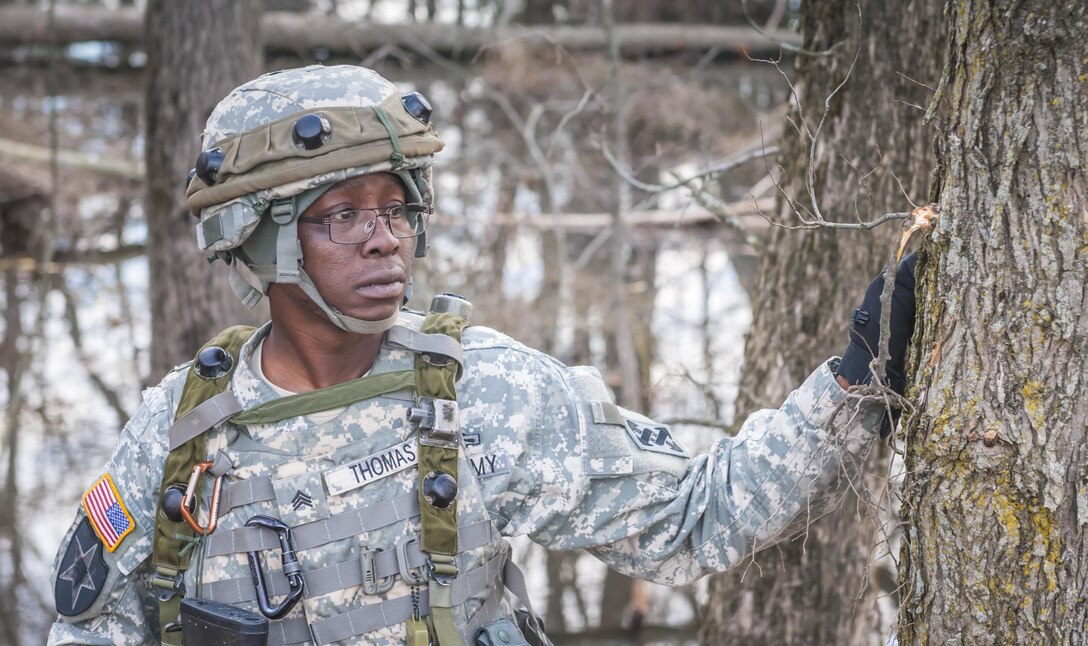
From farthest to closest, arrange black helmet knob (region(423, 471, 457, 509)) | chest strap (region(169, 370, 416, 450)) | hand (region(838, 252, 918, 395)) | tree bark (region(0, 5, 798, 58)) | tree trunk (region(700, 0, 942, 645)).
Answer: tree bark (region(0, 5, 798, 58)), tree trunk (region(700, 0, 942, 645)), chest strap (region(169, 370, 416, 450)), black helmet knob (region(423, 471, 457, 509)), hand (region(838, 252, 918, 395))

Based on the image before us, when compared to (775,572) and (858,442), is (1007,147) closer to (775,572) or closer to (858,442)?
(858,442)

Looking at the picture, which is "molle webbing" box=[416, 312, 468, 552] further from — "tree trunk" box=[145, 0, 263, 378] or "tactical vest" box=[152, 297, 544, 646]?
"tree trunk" box=[145, 0, 263, 378]

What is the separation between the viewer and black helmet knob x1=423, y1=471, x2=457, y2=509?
7.54 feet

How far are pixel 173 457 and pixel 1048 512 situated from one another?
1730 mm

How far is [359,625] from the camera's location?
235cm

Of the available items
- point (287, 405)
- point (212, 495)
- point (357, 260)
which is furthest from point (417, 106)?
point (212, 495)

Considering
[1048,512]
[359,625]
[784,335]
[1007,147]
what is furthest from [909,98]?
[359,625]

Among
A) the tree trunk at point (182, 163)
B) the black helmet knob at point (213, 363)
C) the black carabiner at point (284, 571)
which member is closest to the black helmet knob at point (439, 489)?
the black carabiner at point (284, 571)

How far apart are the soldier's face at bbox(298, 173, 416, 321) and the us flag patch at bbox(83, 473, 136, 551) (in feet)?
2.16

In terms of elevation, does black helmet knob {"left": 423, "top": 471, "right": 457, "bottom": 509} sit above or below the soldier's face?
below

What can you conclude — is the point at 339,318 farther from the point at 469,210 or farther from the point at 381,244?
the point at 469,210

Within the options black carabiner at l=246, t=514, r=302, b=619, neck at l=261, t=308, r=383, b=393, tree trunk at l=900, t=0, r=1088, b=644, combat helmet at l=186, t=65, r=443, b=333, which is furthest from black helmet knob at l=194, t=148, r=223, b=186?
tree trunk at l=900, t=0, r=1088, b=644

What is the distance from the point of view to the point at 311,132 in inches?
90.6

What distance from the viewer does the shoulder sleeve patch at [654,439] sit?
2.38 meters
